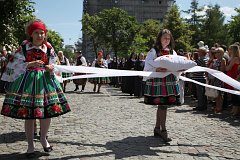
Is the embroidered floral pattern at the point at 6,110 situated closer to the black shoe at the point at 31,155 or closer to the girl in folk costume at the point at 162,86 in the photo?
the black shoe at the point at 31,155

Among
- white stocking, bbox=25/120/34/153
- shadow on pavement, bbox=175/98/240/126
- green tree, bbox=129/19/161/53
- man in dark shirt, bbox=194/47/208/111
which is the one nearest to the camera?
white stocking, bbox=25/120/34/153

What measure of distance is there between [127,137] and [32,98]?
6.70 feet

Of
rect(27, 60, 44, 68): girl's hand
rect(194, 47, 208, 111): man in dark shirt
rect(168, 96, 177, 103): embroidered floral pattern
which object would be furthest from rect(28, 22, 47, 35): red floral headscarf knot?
rect(194, 47, 208, 111): man in dark shirt

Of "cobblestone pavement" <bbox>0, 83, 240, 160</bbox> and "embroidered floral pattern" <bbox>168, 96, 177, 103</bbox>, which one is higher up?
"embroidered floral pattern" <bbox>168, 96, 177, 103</bbox>

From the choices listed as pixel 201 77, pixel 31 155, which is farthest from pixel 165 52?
pixel 201 77

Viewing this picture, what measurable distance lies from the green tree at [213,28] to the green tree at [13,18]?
61353 millimetres

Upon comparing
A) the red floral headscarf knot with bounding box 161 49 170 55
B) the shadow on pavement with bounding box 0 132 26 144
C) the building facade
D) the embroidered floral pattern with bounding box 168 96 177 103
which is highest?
the building facade

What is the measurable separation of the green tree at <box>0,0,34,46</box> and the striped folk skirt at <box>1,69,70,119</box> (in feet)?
24.4

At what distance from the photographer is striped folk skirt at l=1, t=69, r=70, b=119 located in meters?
4.46

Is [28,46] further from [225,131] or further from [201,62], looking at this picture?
[201,62]

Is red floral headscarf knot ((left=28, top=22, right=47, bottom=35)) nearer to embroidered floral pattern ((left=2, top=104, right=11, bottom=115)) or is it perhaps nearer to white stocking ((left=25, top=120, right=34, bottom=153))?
embroidered floral pattern ((left=2, top=104, right=11, bottom=115))

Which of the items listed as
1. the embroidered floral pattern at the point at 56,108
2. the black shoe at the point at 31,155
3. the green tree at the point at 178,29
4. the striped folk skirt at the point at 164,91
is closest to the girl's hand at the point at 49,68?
the embroidered floral pattern at the point at 56,108

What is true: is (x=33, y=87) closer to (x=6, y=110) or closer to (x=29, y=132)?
(x=6, y=110)

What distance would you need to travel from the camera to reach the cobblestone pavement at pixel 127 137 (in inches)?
191
